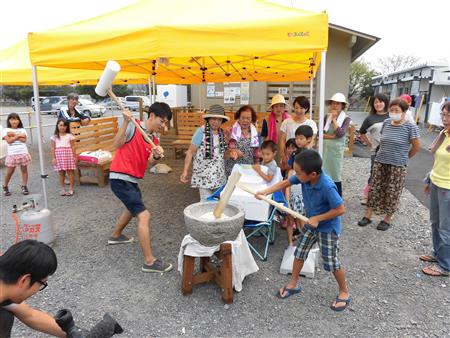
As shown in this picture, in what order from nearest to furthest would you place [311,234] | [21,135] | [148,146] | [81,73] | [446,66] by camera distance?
[311,234] < [148,146] < [21,135] < [81,73] < [446,66]

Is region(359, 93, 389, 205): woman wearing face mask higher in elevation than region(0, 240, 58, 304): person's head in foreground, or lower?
higher

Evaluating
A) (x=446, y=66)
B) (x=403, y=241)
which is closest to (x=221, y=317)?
(x=403, y=241)

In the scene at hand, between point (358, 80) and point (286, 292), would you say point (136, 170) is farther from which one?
point (358, 80)

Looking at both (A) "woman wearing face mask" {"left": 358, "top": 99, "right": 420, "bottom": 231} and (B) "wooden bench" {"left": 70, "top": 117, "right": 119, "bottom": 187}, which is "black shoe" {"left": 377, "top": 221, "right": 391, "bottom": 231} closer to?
(A) "woman wearing face mask" {"left": 358, "top": 99, "right": 420, "bottom": 231}

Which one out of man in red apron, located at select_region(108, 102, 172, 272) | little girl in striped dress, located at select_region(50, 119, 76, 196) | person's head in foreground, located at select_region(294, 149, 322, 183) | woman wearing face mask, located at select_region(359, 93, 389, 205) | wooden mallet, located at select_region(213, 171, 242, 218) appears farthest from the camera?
little girl in striped dress, located at select_region(50, 119, 76, 196)

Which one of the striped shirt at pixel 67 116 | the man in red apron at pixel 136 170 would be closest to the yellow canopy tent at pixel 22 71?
the striped shirt at pixel 67 116

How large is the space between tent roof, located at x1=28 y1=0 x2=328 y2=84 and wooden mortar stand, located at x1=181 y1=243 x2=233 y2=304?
1798 mm

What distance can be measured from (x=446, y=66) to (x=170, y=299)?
18.6 metres

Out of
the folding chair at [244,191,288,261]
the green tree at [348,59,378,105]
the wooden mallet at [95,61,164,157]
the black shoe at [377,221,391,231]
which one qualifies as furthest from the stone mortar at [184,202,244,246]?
the green tree at [348,59,378,105]

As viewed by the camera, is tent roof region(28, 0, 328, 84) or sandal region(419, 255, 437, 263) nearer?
tent roof region(28, 0, 328, 84)

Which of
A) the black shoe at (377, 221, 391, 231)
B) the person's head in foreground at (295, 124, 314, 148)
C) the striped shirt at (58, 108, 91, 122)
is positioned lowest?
the black shoe at (377, 221, 391, 231)

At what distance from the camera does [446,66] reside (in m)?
16.1

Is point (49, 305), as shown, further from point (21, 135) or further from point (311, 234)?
point (21, 135)

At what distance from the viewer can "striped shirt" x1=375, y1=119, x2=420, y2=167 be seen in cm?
373
